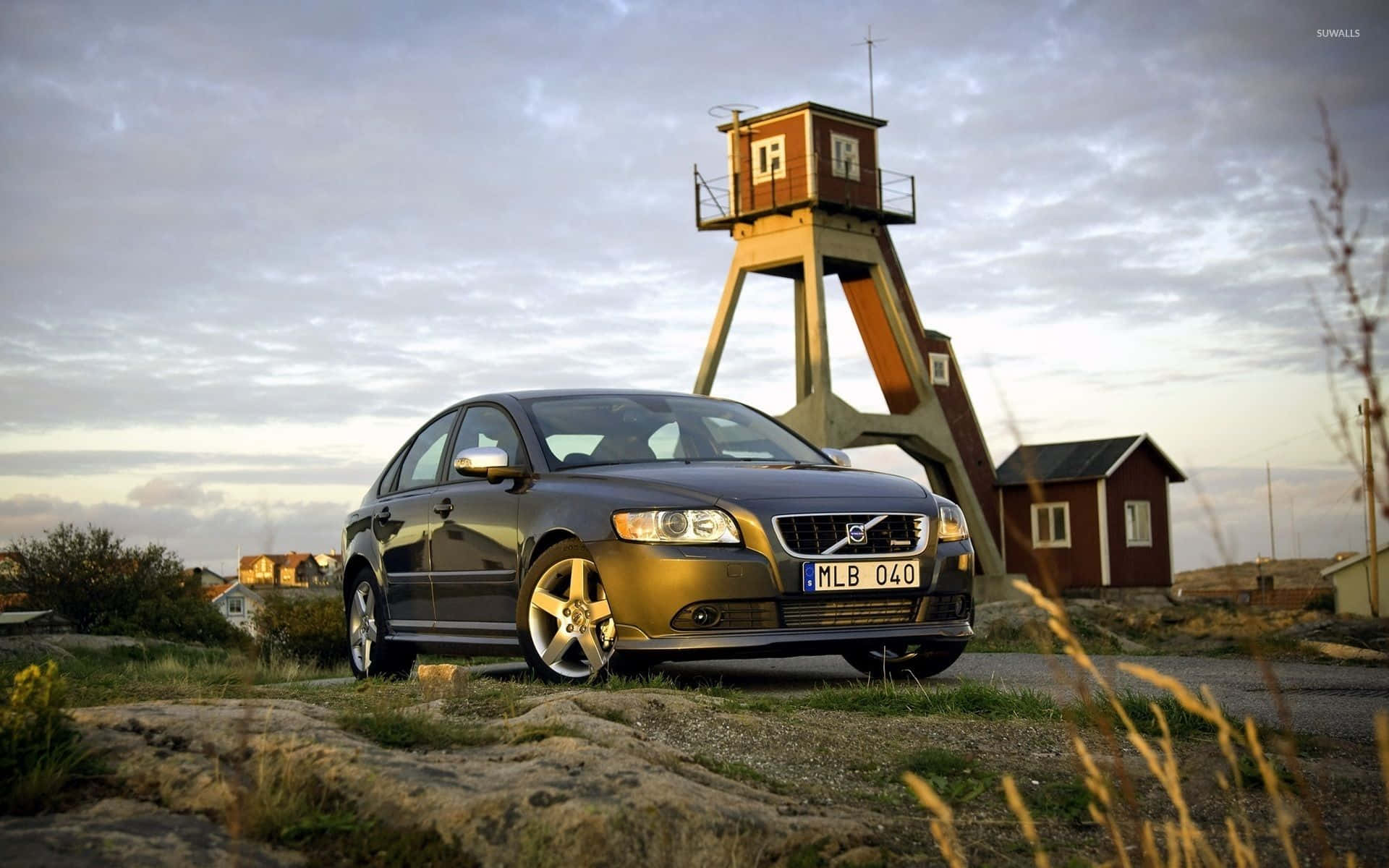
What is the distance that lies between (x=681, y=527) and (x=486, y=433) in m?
2.14

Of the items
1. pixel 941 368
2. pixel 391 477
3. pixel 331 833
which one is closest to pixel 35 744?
→ pixel 331 833

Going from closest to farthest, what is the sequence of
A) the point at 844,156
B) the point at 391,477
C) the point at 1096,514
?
the point at 391,477 → the point at 844,156 → the point at 1096,514

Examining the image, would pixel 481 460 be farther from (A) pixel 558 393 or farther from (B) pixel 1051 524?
(B) pixel 1051 524

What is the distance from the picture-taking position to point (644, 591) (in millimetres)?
6395

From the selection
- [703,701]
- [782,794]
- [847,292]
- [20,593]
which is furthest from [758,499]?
[847,292]

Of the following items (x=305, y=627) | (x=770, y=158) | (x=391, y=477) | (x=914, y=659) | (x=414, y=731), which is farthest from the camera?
(x=770, y=158)

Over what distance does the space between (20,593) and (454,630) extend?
2390 centimetres

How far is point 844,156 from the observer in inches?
1313

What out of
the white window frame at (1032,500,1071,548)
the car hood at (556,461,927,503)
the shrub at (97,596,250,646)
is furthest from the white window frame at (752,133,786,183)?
the car hood at (556,461,927,503)

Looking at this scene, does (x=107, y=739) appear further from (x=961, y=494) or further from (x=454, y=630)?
(x=961, y=494)

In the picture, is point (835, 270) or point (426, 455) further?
point (835, 270)

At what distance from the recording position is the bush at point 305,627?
78.0 ft

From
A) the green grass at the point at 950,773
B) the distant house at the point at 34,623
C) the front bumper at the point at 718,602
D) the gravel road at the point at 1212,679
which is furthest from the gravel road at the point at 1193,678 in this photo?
the distant house at the point at 34,623

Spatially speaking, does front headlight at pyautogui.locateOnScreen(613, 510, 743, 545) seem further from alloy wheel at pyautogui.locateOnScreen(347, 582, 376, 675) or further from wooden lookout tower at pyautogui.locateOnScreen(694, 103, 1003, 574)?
wooden lookout tower at pyautogui.locateOnScreen(694, 103, 1003, 574)
